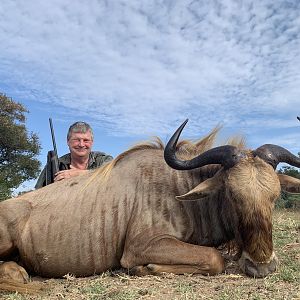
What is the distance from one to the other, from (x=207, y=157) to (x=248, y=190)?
0.67 meters

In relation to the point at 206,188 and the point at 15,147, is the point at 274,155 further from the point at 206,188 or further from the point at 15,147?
the point at 15,147

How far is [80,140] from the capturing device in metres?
7.37

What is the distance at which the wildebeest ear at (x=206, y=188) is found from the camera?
15.7ft

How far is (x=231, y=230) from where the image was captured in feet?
16.1

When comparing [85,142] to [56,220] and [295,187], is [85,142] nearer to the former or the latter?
[56,220]

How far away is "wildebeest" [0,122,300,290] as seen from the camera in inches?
178

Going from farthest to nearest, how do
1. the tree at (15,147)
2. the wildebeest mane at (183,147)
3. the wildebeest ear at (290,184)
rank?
the tree at (15,147) < the wildebeest mane at (183,147) < the wildebeest ear at (290,184)

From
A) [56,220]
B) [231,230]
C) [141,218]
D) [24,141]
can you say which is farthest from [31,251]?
[24,141]

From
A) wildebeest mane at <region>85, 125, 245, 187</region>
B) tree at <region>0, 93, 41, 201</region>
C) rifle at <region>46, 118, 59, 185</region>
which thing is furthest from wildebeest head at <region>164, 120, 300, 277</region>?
tree at <region>0, 93, 41, 201</region>

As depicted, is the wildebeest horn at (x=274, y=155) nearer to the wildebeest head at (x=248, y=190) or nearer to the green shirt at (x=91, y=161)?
the wildebeest head at (x=248, y=190)

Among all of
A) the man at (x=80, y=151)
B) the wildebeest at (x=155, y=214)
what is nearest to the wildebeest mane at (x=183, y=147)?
the wildebeest at (x=155, y=214)

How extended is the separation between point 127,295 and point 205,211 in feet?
5.15

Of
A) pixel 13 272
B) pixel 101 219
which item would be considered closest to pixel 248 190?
pixel 101 219

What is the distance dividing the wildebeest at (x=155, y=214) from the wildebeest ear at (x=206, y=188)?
0.03 feet
